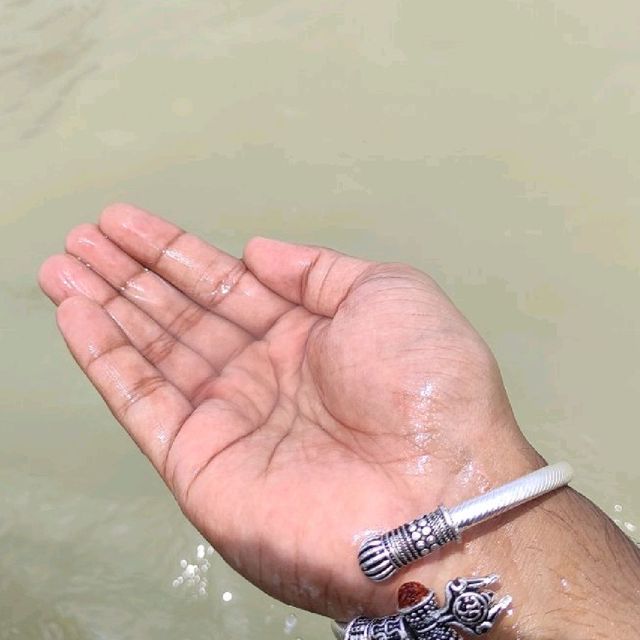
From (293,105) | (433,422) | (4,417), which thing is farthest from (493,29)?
(4,417)

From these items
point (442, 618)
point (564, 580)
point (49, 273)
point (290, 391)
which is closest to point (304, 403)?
point (290, 391)

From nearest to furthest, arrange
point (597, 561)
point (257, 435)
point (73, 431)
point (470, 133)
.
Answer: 1. point (597, 561)
2. point (257, 435)
3. point (73, 431)
4. point (470, 133)

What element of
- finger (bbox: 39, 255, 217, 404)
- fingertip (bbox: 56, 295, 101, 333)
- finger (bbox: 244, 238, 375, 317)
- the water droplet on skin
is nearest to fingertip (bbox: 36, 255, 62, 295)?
finger (bbox: 39, 255, 217, 404)

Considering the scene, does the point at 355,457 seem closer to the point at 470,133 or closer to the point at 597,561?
the point at 597,561

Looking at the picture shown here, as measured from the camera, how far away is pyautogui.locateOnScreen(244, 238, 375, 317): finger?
2148mm

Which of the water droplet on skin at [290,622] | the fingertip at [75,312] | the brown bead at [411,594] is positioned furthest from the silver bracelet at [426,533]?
the fingertip at [75,312]

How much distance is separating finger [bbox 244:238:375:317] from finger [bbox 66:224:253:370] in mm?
179

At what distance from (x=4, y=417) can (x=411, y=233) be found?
154 cm

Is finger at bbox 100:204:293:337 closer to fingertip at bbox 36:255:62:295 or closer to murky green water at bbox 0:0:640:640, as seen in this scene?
fingertip at bbox 36:255:62:295

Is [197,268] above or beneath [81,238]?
beneath

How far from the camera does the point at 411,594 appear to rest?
1.69 meters

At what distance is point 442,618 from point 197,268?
1188 mm

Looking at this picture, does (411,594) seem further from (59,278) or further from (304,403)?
(59,278)

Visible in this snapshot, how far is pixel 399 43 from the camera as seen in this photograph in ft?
11.2
